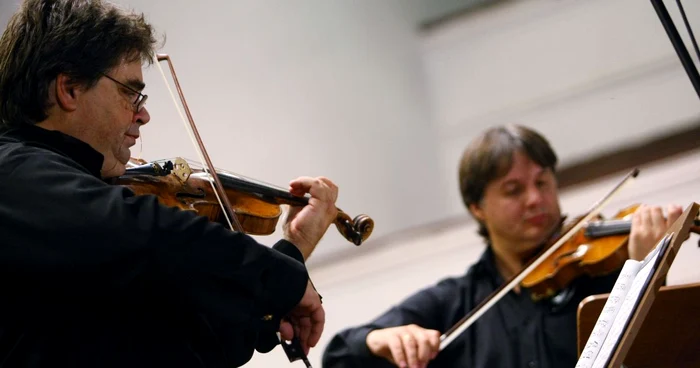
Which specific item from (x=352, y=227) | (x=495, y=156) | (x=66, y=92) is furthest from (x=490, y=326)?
(x=66, y=92)

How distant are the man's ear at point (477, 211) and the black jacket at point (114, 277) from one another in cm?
131

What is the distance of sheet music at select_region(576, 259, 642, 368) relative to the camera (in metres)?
1.05

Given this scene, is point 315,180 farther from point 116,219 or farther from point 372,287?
point 372,287

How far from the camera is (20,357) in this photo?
116cm

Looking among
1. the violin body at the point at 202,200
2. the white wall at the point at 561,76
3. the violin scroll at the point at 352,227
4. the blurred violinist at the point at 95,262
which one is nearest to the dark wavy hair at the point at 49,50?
the blurred violinist at the point at 95,262

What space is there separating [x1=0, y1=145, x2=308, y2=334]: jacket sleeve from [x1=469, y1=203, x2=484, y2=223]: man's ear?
4.38 feet

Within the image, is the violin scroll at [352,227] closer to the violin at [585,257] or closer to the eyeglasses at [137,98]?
the eyeglasses at [137,98]

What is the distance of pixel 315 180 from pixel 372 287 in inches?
61.8

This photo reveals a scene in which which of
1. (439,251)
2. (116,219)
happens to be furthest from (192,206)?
(439,251)

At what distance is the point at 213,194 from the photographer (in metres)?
1.59

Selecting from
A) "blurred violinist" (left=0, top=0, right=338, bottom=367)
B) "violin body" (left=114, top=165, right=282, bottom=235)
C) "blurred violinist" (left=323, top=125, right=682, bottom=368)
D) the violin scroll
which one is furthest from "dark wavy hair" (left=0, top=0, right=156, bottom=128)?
"blurred violinist" (left=323, top=125, right=682, bottom=368)

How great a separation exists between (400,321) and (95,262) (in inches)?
49.3

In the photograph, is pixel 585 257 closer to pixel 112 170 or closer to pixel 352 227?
pixel 352 227

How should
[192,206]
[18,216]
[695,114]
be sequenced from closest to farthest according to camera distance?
[18,216]
[192,206]
[695,114]
